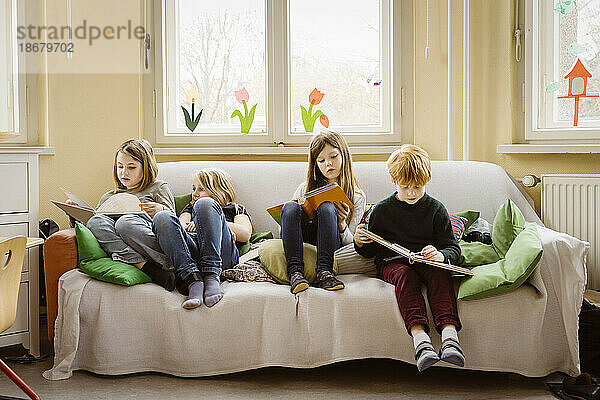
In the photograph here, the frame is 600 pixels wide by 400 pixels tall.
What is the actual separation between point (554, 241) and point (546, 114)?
1164mm

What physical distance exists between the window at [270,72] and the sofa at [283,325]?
1.38 meters

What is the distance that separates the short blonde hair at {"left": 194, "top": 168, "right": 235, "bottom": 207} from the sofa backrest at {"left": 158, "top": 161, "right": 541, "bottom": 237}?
107 mm

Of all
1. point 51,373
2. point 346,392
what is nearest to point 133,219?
point 51,373

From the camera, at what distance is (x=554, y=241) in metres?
2.37

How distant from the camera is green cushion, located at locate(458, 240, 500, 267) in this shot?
2.54m

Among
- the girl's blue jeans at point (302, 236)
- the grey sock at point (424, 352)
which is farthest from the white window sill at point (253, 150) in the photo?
the grey sock at point (424, 352)

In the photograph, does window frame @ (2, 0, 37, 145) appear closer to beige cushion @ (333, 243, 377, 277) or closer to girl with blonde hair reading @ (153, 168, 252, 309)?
girl with blonde hair reading @ (153, 168, 252, 309)

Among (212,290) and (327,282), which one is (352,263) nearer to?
(327,282)

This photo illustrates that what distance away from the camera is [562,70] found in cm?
328

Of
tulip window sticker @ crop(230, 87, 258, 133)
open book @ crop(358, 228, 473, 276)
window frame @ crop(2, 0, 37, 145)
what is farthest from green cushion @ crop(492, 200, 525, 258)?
window frame @ crop(2, 0, 37, 145)

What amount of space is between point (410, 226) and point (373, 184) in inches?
23.4

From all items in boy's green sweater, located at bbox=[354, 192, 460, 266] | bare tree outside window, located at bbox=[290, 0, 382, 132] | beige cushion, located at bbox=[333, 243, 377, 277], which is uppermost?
bare tree outside window, located at bbox=[290, 0, 382, 132]

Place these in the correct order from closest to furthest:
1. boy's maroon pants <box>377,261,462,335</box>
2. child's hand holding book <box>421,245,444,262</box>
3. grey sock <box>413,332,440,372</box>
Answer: grey sock <box>413,332,440,372</box> → boy's maroon pants <box>377,261,462,335</box> → child's hand holding book <box>421,245,444,262</box>

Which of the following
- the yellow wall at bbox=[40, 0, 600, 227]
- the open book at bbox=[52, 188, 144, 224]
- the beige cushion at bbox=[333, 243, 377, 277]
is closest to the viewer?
the beige cushion at bbox=[333, 243, 377, 277]
